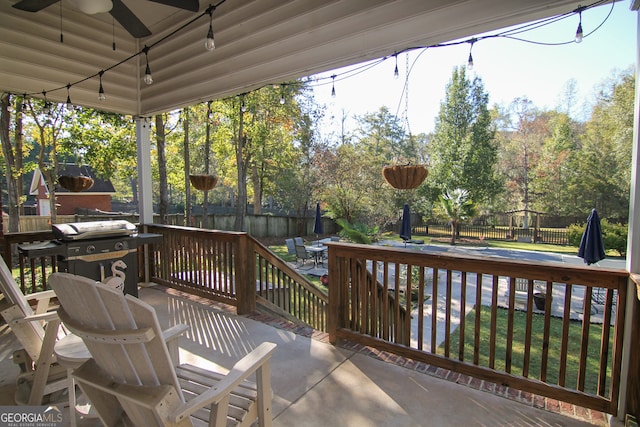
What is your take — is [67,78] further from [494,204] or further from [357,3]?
[494,204]

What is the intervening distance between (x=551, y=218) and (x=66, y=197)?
94.1 ft

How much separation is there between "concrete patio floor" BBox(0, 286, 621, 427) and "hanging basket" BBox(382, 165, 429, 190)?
255 cm

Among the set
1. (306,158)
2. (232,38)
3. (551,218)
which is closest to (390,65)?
(232,38)

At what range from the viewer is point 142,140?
516 cm

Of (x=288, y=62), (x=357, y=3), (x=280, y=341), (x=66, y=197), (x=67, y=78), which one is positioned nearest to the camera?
(x=357, y=3)

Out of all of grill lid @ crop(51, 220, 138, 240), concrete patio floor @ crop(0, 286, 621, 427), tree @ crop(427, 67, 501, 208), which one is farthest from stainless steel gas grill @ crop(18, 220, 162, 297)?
tree @ crop(427, 67, 501, 208)

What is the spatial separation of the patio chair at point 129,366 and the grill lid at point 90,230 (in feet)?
7.58

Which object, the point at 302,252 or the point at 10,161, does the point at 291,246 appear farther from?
the point at 10,161

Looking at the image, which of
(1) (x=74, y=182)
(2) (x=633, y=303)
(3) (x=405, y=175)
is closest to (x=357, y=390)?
(2) (x=633, y=303)

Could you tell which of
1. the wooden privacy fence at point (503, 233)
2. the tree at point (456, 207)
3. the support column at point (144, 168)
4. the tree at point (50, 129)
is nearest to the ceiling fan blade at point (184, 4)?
the support column at point (144, 168)

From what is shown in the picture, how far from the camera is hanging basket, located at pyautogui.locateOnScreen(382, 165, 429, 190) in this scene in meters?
4.83

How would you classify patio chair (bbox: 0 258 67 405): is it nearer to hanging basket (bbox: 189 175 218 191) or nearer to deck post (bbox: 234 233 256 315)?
deck post (bbox: 234 233 256 315)

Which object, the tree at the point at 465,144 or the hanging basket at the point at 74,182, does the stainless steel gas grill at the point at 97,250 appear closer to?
the hanging basket at the point at 74,182

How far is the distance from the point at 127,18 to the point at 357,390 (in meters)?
3.65
